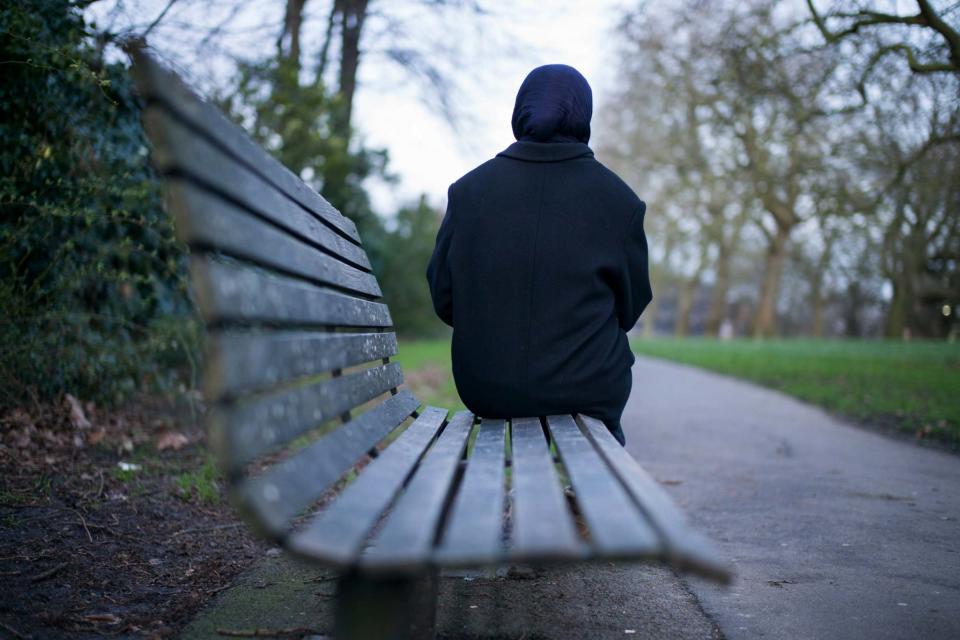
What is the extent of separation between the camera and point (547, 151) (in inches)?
112

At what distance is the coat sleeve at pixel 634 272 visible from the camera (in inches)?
109

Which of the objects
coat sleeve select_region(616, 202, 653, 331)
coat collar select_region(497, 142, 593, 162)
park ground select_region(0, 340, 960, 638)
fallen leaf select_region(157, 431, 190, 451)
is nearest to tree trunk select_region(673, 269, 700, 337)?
park ground select_region(0, 340, 960, 638)

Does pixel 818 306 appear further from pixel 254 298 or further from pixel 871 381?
pixel 254 298

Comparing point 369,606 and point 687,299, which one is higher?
point 687,299

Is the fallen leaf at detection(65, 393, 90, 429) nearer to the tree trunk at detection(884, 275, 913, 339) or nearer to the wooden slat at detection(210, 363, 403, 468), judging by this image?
the wooden slat at detection(210, 363, 403, 468)

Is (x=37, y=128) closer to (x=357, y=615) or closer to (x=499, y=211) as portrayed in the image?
(x=499, y=211)

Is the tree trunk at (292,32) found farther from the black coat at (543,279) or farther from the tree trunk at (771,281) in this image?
the tree trunk at (771,281)

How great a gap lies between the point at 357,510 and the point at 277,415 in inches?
11.4

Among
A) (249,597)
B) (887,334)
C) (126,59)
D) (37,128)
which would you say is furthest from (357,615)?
(887,334)

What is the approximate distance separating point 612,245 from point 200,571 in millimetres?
1969

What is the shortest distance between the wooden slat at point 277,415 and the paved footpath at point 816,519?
4.60ft

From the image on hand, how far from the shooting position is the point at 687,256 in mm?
38719

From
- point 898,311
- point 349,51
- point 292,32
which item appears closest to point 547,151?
point 292,32

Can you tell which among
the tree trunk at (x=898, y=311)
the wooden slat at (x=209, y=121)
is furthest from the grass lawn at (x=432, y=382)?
the tree trunk at (x=898, y=311)
